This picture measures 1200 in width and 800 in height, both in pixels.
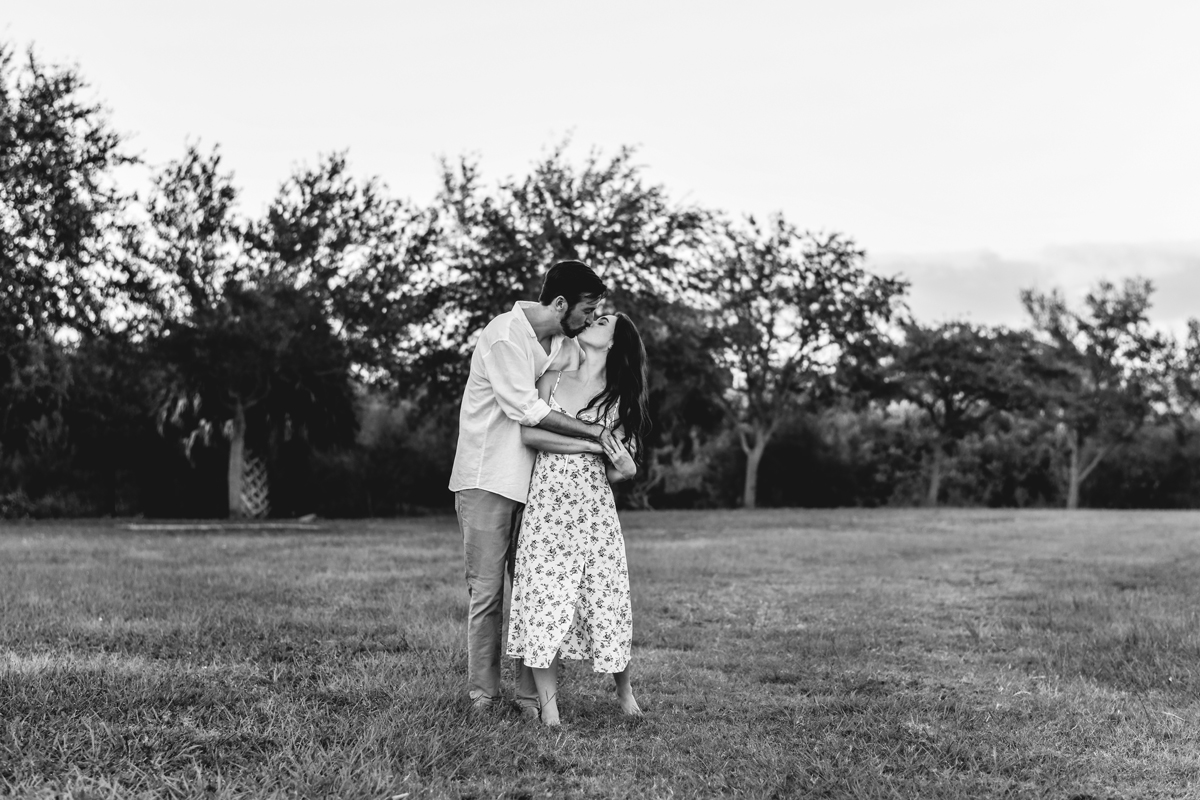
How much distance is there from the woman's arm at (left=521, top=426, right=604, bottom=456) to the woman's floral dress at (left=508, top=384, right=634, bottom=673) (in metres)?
0.07

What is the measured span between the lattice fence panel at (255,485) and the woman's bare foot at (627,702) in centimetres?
2133

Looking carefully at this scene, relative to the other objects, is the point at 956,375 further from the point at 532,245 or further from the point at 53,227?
the point at 53,227

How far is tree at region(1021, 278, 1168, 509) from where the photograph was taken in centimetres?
3972

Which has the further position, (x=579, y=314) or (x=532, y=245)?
(x=532, y=245)

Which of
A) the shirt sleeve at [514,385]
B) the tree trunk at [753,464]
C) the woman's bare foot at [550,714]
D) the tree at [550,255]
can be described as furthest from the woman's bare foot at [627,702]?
the tree trunk at [753,464]

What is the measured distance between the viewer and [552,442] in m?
4.54

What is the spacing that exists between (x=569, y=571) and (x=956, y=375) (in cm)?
3594

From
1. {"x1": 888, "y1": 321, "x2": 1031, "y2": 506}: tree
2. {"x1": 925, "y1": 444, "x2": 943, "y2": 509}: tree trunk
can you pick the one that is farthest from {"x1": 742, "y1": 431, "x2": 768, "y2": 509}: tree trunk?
{"x1": 925, "y1": 444, "x2": 943, "y2": 509}: tree trunk

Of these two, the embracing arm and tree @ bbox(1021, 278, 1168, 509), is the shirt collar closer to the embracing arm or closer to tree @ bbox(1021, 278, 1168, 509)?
the embracing arm

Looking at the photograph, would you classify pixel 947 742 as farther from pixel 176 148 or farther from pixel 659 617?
pixel 176 148

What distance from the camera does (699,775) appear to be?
3809 millimetres

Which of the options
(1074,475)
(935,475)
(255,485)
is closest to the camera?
(255,485)

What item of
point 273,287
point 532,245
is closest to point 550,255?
point 532,245

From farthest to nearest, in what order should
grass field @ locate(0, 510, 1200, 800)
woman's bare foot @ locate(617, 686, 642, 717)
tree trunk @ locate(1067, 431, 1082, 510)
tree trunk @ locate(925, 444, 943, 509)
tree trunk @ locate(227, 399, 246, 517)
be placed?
1. tree trunk @ locate(1067, 431, 1082, 510)
2. tree trunk @ locate(925, 444, 943, 509)
3. tree trunk @ locate(227, 399, 246, 517)
4. woman's bare foot @ locate(617, 686, 642, 717)
5. grass field @ locate(0, 510, 1200, 800)
